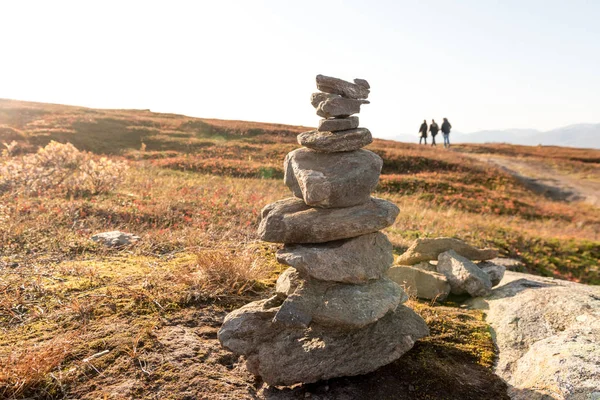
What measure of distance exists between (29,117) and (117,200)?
126 ft

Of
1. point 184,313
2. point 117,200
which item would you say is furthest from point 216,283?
point 117,200

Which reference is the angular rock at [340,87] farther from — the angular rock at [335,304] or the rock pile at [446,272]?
the rock pile at [446,272]

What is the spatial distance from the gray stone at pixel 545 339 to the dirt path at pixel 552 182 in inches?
1103

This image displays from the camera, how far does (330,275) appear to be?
6020mm

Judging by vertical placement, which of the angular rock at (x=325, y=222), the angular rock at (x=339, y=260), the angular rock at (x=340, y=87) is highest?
the angular rock at (x=340, y=87)

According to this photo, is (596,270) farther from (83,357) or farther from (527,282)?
(83,357)

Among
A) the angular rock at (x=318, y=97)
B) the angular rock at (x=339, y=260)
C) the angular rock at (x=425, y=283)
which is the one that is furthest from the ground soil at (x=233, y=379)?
the angular rock at (x=318, y=97)

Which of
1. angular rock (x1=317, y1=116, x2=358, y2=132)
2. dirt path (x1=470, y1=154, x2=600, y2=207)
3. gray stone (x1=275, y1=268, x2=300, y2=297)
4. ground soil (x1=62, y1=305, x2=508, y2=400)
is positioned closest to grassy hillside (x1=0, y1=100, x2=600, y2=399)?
ground soil (x1=62, y1=305, x2=508, y2=400)

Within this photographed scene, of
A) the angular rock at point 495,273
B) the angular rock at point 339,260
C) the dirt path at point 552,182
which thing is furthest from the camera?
the dirt path at point 552,182

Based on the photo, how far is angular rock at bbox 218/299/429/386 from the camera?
5.50m

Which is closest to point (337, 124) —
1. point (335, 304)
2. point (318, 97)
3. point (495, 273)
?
point (318, 97)

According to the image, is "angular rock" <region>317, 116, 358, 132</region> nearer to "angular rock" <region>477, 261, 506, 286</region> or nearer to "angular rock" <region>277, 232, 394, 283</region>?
"angular rock" <region>277, 232, 394, 283</region>

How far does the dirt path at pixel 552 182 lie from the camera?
3228 centimetres

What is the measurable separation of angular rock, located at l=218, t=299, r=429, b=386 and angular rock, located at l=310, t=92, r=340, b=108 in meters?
3.46
